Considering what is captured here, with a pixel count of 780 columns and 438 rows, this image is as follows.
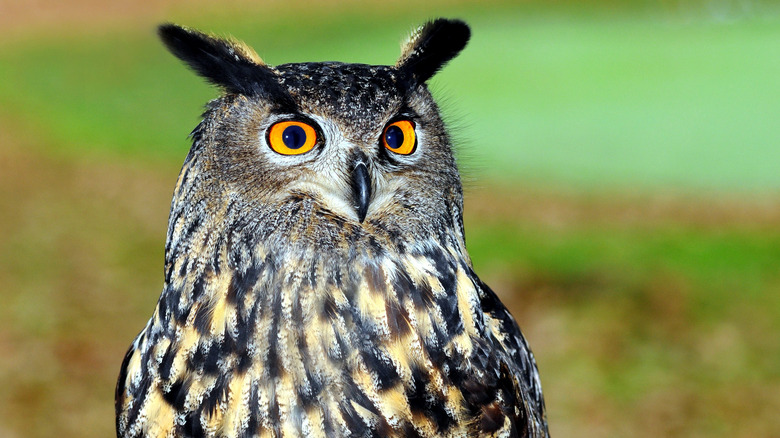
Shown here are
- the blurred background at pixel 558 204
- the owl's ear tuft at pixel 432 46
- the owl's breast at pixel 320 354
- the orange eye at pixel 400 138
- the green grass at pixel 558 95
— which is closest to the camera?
the owl's breast at pixel 320 354

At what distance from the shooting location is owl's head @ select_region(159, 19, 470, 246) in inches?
70.1

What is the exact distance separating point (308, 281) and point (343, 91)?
1.35ft

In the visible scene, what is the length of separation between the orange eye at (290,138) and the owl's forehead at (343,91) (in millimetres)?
58

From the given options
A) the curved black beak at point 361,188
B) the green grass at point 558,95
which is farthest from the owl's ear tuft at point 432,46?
the green grass at point 558,95

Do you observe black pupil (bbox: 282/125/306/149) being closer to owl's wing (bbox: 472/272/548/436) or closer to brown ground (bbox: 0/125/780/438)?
owl's wing (bbox: 472/272/548/436)

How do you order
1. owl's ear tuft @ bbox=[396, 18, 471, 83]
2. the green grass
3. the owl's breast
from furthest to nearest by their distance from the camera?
the green grass, owl's ear tuft @ bbox=[396, 18, 471, 83], the owl's breast

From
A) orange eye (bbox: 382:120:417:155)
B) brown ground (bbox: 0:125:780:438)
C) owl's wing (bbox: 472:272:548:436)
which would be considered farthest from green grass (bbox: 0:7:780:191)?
orange eye (bbox: 382:120:417:155)

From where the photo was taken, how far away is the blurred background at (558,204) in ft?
16.3

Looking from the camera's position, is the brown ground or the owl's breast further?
the brown ground

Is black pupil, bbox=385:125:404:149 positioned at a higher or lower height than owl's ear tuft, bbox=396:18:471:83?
lower

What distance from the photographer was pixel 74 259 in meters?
6.73

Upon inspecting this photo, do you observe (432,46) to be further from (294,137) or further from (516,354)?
(516,354)

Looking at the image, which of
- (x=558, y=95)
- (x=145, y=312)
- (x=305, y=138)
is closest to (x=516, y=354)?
(x=305, y=138)

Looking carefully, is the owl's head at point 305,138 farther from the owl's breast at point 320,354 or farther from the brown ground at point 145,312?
the brown ground at point 145,312
